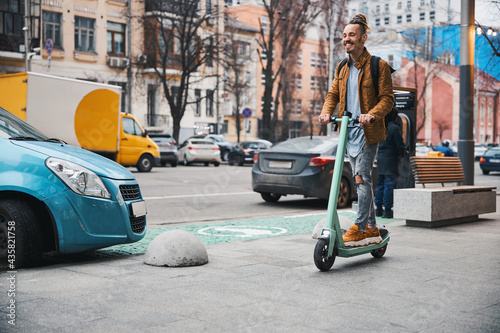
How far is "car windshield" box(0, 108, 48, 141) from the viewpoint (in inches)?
233

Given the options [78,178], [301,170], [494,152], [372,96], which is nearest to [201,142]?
[494,152]

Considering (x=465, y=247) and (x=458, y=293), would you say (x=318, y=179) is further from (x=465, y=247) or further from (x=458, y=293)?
(x=458, y=293)

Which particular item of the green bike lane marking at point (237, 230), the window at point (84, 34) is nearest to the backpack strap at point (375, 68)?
the green bike lane marking at point (237, 230)

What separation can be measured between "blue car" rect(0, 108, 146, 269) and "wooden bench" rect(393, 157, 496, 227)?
4.61 meters

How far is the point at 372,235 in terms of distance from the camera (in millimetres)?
6223

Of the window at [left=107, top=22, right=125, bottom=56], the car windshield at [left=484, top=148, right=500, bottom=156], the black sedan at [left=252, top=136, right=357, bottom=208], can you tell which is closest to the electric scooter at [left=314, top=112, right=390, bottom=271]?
the black sedan at [left=252, top=136, right=357, bottom=208]

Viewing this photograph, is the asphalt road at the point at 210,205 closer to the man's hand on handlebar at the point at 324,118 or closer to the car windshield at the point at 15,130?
the car windshield at the point at 15,130

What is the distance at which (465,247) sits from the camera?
7402mm

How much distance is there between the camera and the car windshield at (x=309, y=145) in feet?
41.6

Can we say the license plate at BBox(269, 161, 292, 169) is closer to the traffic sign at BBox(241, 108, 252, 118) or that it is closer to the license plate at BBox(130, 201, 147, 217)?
the license plate at BBox(130, 201, 147, 217)

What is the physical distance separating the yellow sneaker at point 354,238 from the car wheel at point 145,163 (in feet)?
66.7

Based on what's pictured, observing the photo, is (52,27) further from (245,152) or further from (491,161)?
(491,161)

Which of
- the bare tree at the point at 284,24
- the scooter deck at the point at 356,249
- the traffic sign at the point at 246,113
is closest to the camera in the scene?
the scooter deck at the point at 356,249

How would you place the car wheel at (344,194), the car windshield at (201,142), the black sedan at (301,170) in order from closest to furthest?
1. the black sedan at (301,170)
2. the car wheel at (344,194)
3. the car windshield at (201,142)
